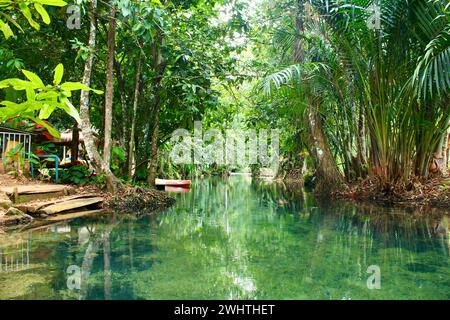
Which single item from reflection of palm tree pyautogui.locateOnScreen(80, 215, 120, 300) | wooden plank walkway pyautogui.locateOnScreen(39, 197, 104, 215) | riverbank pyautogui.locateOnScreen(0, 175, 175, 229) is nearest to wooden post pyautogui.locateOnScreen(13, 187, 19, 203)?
riverbank pyautogui.locateOnScreen(0, 175, 175, 229)

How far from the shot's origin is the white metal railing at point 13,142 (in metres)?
7.02

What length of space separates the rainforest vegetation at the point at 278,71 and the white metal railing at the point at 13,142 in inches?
34.3

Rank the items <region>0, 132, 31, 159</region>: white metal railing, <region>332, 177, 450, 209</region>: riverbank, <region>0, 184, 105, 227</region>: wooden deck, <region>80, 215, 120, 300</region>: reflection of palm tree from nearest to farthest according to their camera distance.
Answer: <region>80, 215, 120, 300</region>: reflection of palm tree < <region>0, 184, 105, 227</region>: wooden deck < <region>0, 132, 31, 159</region>: white metal railing < <region>332, 177, 450, 209</region>: riverbank

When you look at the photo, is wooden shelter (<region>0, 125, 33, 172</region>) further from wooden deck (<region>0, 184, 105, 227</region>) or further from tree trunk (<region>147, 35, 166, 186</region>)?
tree trunk (<region>147, 35, 166, 186</region>)

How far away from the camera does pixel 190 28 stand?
7.45 meters

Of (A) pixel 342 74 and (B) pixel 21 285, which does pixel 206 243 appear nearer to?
(B) pixel 21 285

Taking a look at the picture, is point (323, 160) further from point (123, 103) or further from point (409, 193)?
A: point (123, 103)

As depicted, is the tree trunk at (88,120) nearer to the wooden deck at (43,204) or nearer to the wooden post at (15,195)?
the wooden deck at (43,204)

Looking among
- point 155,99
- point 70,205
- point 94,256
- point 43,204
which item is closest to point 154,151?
point 155,99

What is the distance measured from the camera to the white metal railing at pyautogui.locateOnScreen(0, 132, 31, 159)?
7.02 metres

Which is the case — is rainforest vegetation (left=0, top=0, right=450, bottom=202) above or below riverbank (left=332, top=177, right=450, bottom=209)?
above

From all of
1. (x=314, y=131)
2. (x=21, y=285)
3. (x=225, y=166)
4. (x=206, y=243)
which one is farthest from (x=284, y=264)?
(x=225, y=166)

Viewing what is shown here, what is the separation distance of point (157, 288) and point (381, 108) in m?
6.73

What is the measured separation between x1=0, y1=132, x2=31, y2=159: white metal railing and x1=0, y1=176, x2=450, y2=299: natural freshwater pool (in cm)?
284
